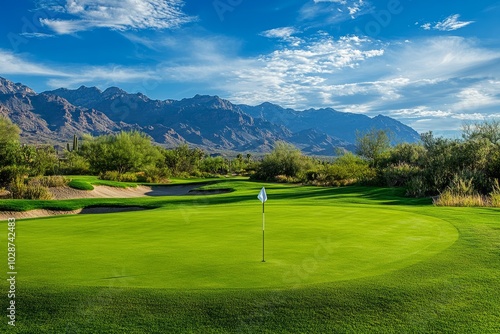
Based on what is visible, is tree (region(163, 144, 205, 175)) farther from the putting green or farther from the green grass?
the green grass

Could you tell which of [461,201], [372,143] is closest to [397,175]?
[461,201]

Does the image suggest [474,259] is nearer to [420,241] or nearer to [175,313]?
[420,241]

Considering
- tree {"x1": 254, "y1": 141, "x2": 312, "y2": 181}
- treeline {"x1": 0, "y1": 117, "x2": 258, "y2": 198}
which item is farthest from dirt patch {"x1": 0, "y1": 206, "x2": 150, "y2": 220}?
tree {"x1": 254, "y1": 141, "x2": 312, "y2": 181}

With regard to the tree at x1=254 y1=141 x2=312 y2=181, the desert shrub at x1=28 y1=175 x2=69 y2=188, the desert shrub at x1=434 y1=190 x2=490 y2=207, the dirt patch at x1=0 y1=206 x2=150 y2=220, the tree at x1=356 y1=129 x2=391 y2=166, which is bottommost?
the dirt patch at x1=0 y1=206 x2=150 y2=220

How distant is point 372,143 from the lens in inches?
2793

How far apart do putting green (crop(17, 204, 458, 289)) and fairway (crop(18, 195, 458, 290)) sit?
2 centimetres

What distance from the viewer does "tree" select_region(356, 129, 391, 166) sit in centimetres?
7031

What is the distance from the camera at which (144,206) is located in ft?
88.9

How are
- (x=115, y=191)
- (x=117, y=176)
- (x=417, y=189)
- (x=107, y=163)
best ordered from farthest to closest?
(x=107, y=163)
(x=117, y=176)
(x=115, y=191)
(x=417, y=189)

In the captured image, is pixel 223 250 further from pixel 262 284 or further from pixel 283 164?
pixel 283 164

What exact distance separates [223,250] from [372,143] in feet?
215

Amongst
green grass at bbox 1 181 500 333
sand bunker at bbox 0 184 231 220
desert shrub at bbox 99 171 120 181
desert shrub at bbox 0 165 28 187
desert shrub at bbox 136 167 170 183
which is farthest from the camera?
desert shrub at bbox 136 167 170 183

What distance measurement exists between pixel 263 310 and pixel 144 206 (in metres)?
21.8

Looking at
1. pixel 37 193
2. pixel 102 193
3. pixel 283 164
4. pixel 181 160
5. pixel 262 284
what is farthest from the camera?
pixel 181 160
